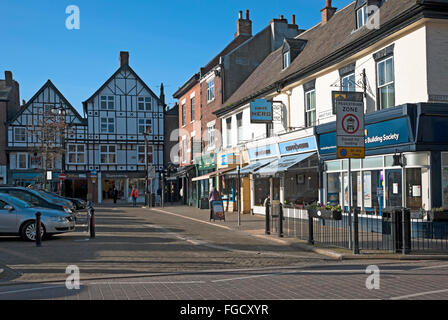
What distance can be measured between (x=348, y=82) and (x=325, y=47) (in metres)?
3.49

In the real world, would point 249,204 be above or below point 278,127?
below

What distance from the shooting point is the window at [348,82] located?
18.7 meters

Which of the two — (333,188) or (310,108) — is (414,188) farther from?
(310,108)

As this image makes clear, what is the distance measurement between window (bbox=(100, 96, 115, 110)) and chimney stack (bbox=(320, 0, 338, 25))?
3220 cm

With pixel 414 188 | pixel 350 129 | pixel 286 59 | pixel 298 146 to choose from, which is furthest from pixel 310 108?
pixel 350 129

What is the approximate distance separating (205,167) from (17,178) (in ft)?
87.0

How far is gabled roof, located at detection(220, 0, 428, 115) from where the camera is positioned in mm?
16500

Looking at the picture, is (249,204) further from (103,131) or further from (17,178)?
(17,178)

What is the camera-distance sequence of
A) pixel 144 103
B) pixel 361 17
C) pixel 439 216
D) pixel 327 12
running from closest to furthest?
pixel 439 216 < pixel 361 17 < pixel 327 12 < pixel 144 103

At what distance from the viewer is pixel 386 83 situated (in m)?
16.8

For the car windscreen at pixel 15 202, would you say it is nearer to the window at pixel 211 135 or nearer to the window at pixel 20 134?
the window at pixel 211 135

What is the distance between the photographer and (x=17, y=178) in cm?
5294

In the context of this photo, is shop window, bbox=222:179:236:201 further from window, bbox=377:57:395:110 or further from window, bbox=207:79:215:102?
window, bbox=377:57:395:110
